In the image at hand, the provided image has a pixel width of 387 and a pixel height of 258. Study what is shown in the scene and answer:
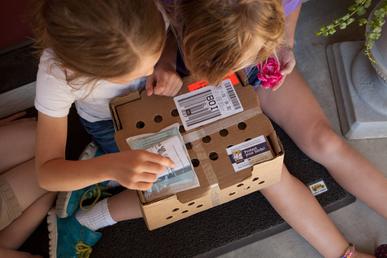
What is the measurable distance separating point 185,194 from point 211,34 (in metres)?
0.30

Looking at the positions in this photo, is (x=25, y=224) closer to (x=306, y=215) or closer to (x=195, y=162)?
(x=195, y=162)

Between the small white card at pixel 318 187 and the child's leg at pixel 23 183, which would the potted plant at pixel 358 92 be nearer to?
the small white card at pixel 318 187

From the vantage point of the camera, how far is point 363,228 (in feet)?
4.07

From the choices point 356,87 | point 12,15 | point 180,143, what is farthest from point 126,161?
point 356,87

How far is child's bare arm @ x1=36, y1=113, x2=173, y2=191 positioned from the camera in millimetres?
750

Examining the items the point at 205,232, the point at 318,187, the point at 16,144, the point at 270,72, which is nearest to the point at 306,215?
the point at 318,187

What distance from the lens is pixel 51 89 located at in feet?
2.85

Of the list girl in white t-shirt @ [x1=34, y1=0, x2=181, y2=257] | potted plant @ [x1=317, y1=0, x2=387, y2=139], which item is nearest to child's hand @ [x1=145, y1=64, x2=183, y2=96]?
girl in white t-shirt @ [x1=34, y1=0, x2=181, y2=257]

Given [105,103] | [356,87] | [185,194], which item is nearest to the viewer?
[185,194]

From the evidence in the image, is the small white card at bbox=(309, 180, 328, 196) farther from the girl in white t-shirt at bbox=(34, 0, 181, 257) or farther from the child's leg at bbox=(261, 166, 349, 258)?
the girl in white t-shirt at bbox=(34, 0, 181, 257)

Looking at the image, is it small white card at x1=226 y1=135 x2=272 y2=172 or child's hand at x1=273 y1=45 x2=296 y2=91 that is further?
child's hand at x1=273 y1=45 x2=296 y2=91

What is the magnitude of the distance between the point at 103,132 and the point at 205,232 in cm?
40

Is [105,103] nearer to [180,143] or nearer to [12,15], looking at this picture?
[180,143]

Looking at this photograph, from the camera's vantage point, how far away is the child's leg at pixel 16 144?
45.9 inches
